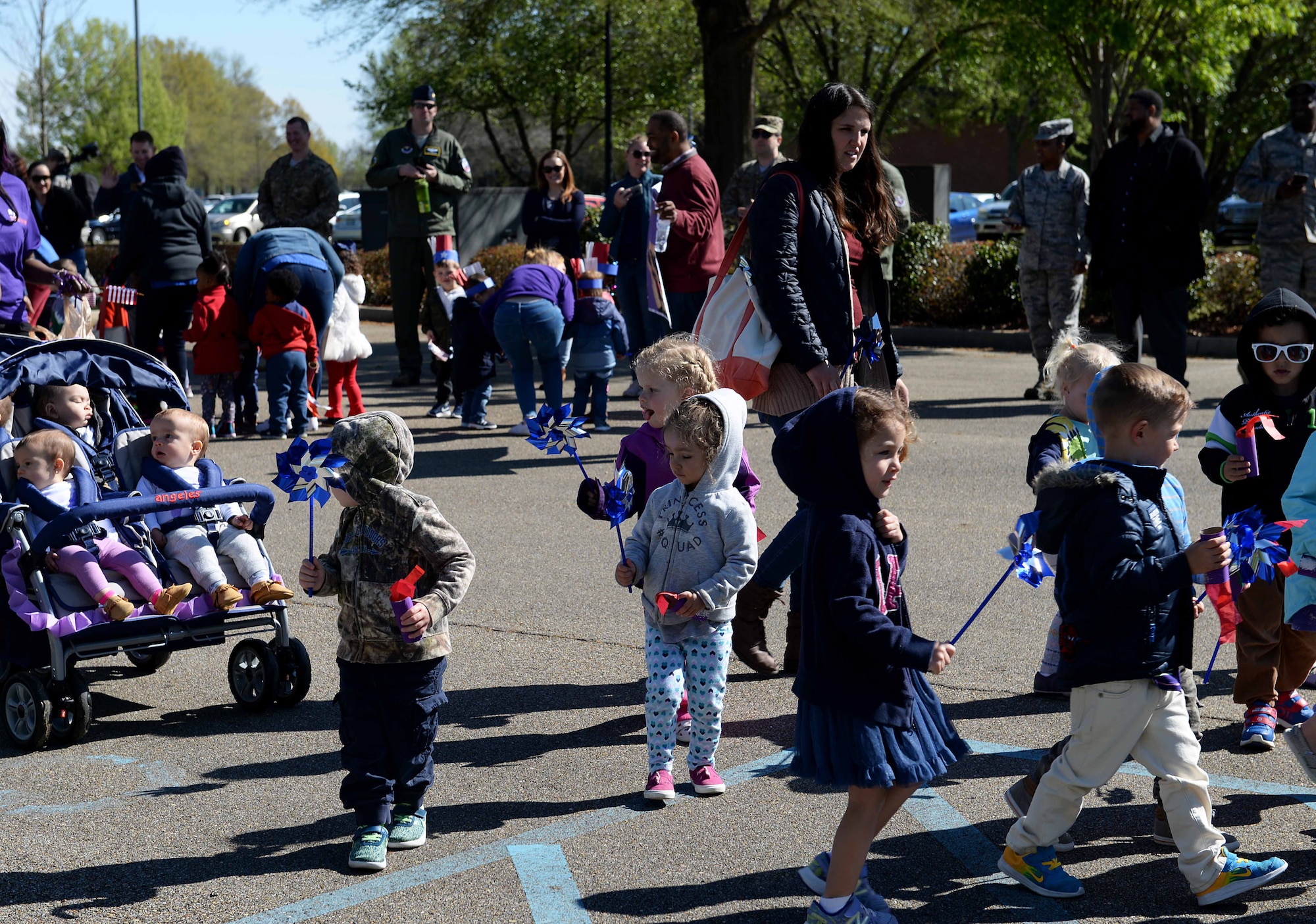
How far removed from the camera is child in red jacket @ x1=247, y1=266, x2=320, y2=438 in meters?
10.3

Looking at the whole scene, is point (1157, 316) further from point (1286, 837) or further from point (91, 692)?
point (91, 692)

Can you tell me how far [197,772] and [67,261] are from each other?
32.6 ft

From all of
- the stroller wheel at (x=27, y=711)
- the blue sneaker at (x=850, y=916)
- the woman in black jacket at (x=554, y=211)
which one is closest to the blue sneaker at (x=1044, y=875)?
the blue sneaker at (x=850, y=916)

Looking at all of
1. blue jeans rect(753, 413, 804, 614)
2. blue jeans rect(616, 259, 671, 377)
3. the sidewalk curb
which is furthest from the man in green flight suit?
blue jeans rect(753, 413, 804, 614)

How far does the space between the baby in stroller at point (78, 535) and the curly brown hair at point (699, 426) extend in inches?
75.7

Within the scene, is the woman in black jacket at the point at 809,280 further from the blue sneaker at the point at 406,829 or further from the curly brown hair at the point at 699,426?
the blue sneaker at the point at 406,829

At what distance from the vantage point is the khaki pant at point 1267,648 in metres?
4.59

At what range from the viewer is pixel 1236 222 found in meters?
32.8

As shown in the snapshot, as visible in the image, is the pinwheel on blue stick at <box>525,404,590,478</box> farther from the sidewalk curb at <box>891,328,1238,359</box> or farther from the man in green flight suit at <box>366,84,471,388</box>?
the sidewalk curb at <box>891,328,1238,359</box>

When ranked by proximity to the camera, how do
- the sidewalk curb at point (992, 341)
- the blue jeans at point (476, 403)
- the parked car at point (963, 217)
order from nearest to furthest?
the blue jeans at point (476, 403) < the sidewalk curb at point (992, 341) < the parked car at point (963, 217)

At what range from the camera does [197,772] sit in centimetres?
460

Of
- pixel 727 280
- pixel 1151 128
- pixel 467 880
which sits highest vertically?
pixel 1151 128

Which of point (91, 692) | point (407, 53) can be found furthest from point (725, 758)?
point (407, 53)

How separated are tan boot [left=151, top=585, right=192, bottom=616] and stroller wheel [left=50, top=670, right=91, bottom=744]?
0.36m
